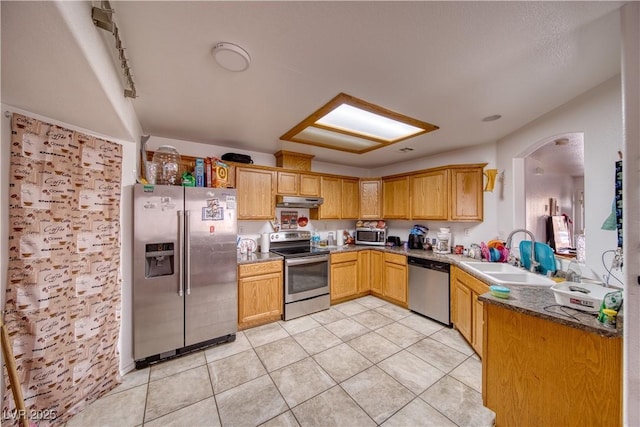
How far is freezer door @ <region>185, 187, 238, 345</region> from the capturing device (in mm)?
2358

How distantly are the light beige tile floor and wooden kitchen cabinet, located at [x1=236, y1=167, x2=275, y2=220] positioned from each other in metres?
1.55

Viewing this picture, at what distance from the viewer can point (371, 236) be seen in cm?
417

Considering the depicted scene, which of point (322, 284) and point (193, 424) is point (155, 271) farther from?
point (322, 284)

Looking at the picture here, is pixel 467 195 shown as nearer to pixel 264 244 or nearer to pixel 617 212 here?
pixel 617 212

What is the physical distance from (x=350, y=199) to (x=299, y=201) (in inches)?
45.6

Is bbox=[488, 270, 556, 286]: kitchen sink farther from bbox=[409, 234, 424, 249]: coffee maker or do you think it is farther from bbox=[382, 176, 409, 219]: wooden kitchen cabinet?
bbox=[382, 176, 409, 219]: wooden kitchen cabinet

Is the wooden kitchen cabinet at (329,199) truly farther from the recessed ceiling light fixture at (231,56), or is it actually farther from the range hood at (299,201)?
the recessed ceiling light fixture at (231,56)

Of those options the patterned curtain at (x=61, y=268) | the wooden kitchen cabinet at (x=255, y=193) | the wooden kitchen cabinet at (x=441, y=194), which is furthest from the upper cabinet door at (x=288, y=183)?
the patterned curtain at (x=61, y=268)

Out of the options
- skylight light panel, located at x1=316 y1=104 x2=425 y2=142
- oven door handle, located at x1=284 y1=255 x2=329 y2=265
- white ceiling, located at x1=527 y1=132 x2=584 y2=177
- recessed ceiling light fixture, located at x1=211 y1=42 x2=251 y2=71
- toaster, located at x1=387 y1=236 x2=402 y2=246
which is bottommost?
oven door handle, located at x1=284 y1=255 x2=329 y2=265

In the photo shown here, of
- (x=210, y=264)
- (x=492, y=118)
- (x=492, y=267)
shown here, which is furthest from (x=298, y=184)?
(x=492, y=267)

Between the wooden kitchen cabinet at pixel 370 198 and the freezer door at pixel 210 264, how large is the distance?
2454 millimetres

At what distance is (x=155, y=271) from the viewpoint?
87.7 inches

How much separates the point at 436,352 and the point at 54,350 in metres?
3.17

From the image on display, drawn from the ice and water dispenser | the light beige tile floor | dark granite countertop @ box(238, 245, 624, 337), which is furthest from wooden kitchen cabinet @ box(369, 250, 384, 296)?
the ice and water dispenser
